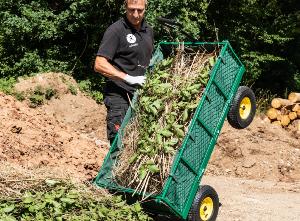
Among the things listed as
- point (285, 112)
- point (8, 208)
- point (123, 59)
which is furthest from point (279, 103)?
point (8, 208)

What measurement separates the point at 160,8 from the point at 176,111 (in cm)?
690

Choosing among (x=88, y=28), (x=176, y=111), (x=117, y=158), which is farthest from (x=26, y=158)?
(x=88, y=28)

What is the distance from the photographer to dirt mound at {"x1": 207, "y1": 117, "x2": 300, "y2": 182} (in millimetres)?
9203

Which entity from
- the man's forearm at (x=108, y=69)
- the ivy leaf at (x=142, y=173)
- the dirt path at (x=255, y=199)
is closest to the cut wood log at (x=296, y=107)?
the dirt path at (x=255, y=199)

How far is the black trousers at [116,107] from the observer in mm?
5844

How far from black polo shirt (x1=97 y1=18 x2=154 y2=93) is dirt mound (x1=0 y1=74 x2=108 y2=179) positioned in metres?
1.41

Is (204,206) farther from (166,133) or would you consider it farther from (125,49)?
(125,49)

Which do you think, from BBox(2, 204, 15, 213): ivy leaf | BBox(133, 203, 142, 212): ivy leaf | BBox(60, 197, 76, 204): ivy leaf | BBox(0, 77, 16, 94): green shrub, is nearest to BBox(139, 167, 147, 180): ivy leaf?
BBox(133, 203, 142, 212): ivy leaf

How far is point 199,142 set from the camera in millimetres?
5562

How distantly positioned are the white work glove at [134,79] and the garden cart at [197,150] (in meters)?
0.27

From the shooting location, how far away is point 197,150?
18.2ft

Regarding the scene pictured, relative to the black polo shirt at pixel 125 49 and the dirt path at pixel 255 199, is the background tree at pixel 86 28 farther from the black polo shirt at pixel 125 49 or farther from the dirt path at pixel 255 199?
the black polo shirt at pixel 125 49

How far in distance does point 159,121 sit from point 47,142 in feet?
10.4

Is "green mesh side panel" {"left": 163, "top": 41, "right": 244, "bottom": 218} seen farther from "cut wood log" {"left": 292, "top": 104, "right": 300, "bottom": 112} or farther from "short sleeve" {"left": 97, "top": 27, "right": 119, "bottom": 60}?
"cut wood log" {"left": 292, "top": 104, "right": 300, "bottom": 112}
